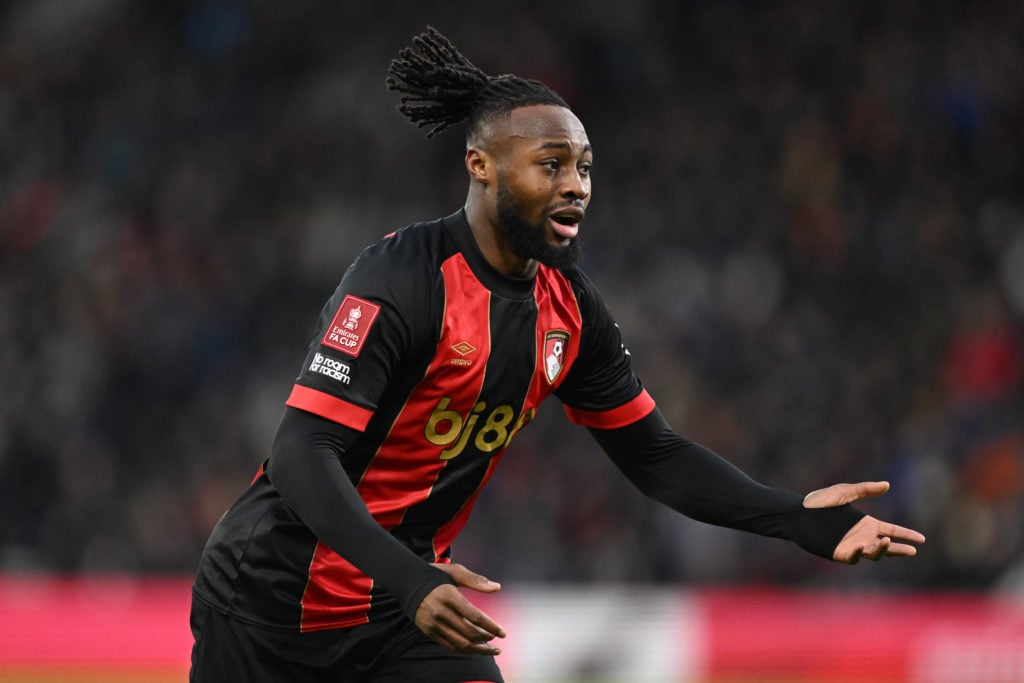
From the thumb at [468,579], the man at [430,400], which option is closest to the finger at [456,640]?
the thumb at [468,579]

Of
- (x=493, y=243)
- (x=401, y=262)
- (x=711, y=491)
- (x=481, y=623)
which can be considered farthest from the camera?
(x=711, y=491)

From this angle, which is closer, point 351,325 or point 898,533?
point 351,325

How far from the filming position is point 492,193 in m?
4.13

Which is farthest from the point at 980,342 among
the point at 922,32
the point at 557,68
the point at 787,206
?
the point at 557,68

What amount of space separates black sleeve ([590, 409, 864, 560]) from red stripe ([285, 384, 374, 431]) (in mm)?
1100

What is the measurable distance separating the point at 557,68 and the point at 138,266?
4.60 meters

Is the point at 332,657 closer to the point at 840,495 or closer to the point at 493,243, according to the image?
the point at 493,243

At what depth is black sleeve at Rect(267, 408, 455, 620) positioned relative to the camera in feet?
11.3

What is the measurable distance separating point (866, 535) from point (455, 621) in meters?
1.32

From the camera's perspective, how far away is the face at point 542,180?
4.04m

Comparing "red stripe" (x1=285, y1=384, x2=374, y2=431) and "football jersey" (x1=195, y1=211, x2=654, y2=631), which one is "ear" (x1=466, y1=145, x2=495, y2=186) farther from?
"red stripe" (x1=285, y1=384, x2=374, y2=431)

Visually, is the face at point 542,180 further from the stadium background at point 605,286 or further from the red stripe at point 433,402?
the stadium background at point 605,286

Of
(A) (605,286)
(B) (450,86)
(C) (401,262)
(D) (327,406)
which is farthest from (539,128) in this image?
(A) (605,286)

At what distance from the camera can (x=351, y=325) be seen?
3764mm
